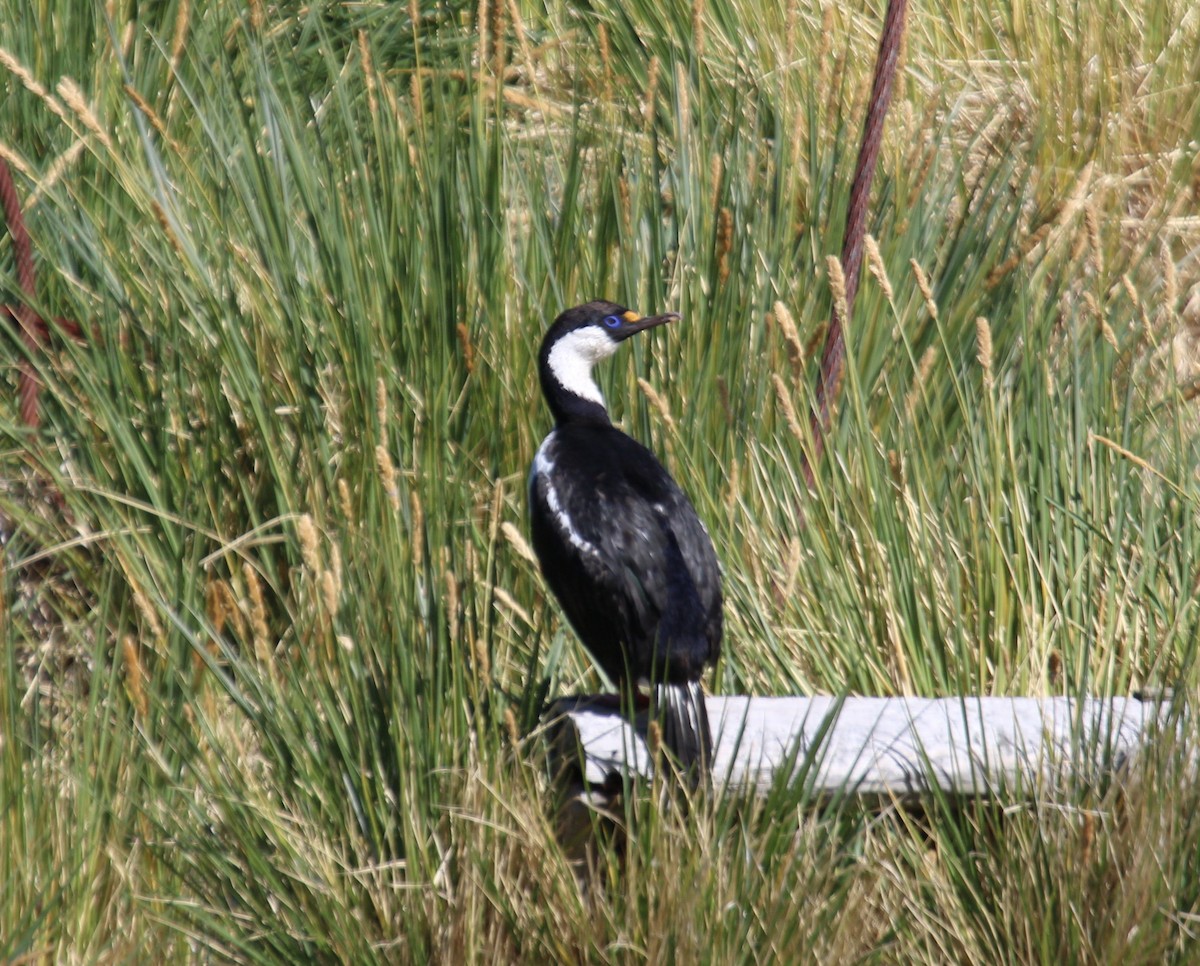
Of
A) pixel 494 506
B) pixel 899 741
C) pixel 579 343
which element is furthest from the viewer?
pixel 579 343

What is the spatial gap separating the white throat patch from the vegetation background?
174mm

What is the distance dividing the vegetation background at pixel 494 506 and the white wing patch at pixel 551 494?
0.49 feet

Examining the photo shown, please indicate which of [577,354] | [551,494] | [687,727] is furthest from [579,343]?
[687,727]

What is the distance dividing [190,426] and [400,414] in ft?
1.34

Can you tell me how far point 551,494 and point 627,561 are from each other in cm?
20

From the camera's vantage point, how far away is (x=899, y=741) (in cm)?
238

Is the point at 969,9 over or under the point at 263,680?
over

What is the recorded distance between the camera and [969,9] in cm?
529

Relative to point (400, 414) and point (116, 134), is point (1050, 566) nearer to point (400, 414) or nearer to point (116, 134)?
point (400, 414)

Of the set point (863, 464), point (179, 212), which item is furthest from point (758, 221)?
point (179, 212)

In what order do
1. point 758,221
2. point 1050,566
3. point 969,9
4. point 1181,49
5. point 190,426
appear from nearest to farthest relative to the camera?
point 1050,566 → point 190,426 → point 758,221 → point 1181,49 → point 969,9

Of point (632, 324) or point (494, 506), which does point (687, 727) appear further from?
point (632, 324)

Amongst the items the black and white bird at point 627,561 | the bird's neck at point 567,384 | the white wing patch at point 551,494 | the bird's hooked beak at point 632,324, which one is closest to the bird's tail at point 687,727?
the black and white bird at point 627,561

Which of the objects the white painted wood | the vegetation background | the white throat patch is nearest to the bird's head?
the white throat patch
